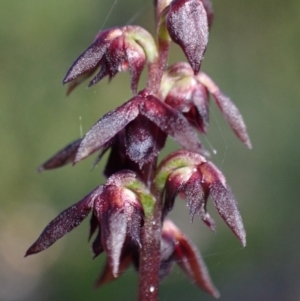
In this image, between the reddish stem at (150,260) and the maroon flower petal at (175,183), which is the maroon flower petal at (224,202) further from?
the reddish stem at (150,260)

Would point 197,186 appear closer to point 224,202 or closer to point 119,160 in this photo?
point 224,202

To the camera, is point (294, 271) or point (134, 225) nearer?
point (134, 225)

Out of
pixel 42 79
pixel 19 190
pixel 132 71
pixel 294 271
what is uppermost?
pixel 132 71

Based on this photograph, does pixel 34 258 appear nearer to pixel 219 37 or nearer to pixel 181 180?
pixel 219 37

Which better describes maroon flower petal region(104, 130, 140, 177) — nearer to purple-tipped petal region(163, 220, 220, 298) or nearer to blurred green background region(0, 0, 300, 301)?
purple-tipped petal region(163, 220, 220, 298)

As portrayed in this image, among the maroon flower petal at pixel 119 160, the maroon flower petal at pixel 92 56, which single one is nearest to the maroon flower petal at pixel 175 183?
the maroon flower petal at pixel 119 160

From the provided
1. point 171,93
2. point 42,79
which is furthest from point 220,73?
point 171,93
